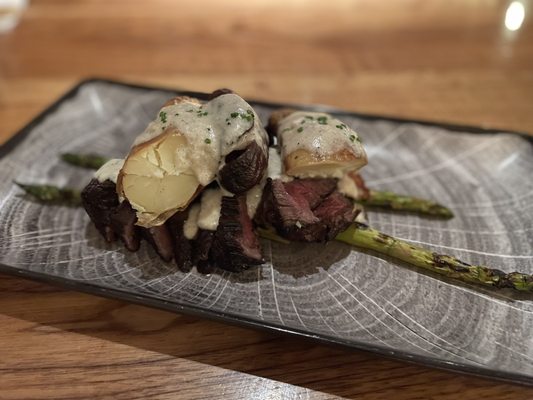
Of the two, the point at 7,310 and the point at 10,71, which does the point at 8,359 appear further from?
the point at 10,71

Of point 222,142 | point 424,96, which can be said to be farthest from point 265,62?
point 222,142

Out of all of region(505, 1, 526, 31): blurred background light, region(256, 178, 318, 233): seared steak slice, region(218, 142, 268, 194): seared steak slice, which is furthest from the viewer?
region(505, 1, 526, 31): blurred background light

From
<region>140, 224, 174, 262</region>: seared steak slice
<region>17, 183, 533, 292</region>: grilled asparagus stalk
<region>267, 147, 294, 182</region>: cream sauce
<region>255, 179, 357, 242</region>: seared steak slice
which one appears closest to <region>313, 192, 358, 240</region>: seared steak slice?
<region>255, 179, 357, 242</region>: seared steak slice

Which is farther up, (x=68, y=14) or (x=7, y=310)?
(x=68, y=14)

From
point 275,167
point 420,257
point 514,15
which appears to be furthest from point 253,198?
point 514,15

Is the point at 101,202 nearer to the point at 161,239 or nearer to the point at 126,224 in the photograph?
the point at 126,224

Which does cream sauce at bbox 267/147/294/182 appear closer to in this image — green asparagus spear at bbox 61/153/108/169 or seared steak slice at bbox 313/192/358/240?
seared steak slice at bbox 313/192/358/240
